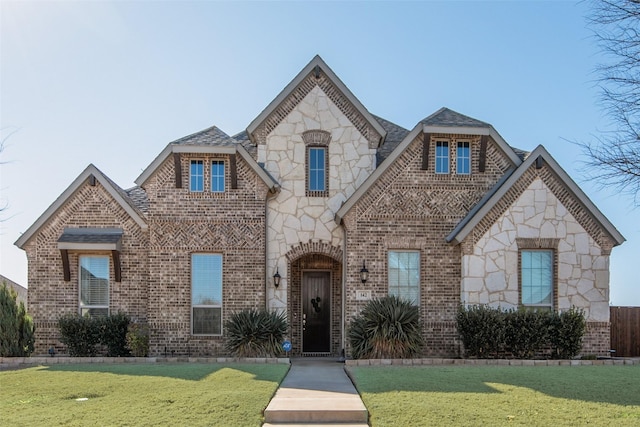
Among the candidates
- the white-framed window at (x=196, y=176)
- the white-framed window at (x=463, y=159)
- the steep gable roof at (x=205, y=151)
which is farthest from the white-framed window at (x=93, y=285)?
the white-framed window at (x=463, y=159)

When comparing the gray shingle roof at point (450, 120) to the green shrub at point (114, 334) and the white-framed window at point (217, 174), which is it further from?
the green shrub at point (114, 334)

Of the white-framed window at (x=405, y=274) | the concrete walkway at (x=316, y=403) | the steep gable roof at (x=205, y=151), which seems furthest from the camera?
the steep gable roof at (x=205, y=151)

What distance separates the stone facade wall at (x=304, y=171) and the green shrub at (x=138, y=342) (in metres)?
3.67

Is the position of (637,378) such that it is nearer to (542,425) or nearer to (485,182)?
(542,425)

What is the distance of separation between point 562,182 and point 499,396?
27.0 feet

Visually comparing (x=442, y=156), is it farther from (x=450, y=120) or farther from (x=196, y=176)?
(x=196, y=176)

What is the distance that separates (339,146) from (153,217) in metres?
5.63

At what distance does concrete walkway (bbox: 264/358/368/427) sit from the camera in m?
9.03

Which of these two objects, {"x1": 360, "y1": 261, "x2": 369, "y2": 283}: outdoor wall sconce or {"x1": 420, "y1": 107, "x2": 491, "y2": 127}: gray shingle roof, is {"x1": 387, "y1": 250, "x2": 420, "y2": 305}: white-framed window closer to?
{"x1": 360, "y1": 261, "x2": 369, "y2": 283}: outdoor wall sconce

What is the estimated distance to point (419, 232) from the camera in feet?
55.0

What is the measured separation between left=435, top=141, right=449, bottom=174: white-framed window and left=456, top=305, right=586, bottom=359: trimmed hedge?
3.97 metres

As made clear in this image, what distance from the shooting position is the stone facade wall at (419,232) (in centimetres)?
1650

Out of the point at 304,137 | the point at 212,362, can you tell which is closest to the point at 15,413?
the point at 212,362

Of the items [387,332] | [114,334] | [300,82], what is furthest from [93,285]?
[387,332]
